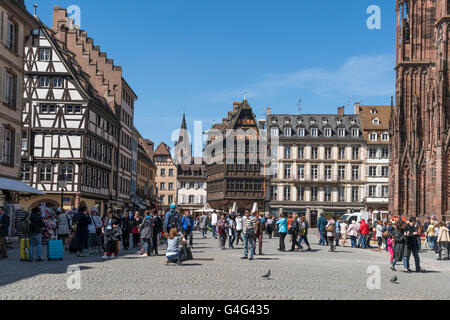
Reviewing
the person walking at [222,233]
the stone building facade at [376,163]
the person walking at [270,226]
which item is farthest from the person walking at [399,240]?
the stone building facade at [376,163]

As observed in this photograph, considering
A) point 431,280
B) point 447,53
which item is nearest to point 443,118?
point 447,53

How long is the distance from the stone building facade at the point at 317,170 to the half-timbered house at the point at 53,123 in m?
39.8

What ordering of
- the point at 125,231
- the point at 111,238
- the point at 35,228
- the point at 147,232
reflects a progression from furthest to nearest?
the point at 125,231, the point at 147,232, the point at 111,238, the point at 35,228

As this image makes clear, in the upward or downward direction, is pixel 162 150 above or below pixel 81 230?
above

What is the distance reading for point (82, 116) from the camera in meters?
46.0

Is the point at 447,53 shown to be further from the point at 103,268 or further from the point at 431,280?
the point at 103,268

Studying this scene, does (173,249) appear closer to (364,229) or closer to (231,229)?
(231,229)

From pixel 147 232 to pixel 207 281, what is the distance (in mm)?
7776

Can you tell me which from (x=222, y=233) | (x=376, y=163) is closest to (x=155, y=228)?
(x=222, y=233)

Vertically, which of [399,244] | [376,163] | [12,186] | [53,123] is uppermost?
[53,123]

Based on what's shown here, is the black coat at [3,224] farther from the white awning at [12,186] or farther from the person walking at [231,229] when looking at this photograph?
the person walking at [231,229]

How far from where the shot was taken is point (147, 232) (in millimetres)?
20719

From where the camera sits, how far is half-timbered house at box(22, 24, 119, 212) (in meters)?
44.9
